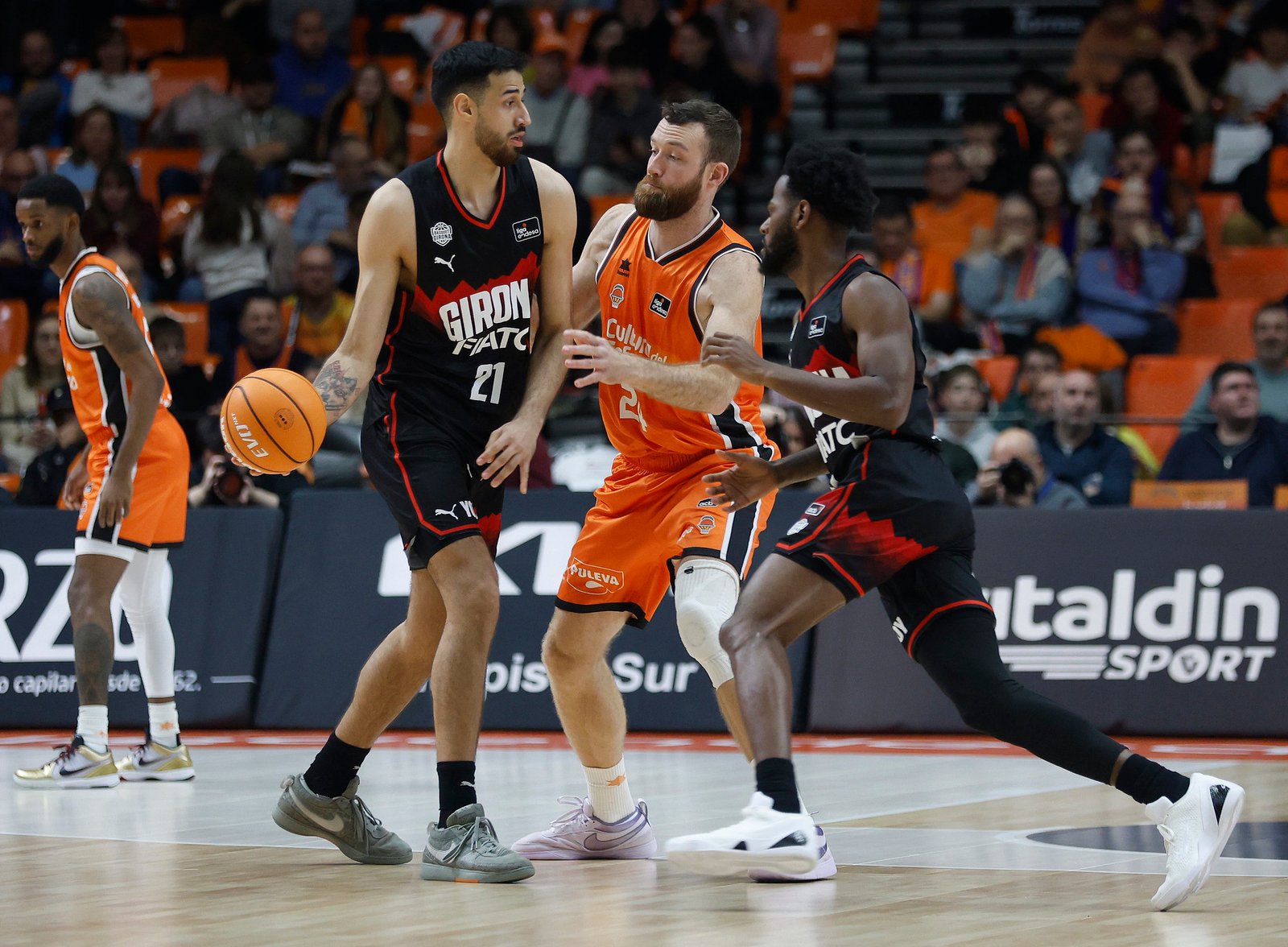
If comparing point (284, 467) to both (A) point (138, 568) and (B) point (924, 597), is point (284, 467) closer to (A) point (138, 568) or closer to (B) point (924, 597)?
(B) point (924, 597)

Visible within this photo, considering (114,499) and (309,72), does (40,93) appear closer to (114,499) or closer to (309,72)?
(309,72)

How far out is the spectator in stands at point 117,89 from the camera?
56.6 feet

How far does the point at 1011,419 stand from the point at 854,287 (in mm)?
5811

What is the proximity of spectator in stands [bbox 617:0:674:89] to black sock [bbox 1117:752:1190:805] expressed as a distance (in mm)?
11700

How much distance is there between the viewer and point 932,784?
7.84m

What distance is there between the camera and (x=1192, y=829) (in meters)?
4.87

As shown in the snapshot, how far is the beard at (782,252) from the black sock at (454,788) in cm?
176

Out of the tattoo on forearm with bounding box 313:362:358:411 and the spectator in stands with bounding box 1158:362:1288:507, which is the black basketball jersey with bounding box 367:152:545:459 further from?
the spectator in stands with bounding box 1158:362:1288:507

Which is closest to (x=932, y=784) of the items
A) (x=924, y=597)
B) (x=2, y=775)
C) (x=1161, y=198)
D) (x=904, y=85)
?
(x=924, y=597)

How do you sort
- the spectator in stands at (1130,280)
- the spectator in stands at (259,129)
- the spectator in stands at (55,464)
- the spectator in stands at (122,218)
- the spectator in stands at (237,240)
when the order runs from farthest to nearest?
the spectator in stands at (259,129), the spectator in stands at (122,218), the spectator in stands at (237,240), the spectator in stands at (1130,280), the spectator in stands at (55,464)

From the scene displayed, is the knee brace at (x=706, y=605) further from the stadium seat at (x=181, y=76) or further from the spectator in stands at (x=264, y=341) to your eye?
the stadium seat at (x=181, y=76)

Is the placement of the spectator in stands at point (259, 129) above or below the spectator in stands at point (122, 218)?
above

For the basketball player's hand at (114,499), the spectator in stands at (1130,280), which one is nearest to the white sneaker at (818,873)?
the basketball player's hand at (114,499)

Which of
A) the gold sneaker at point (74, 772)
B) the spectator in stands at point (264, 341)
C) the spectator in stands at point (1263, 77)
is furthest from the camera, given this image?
the spectator in stands at point (1263, 77)
